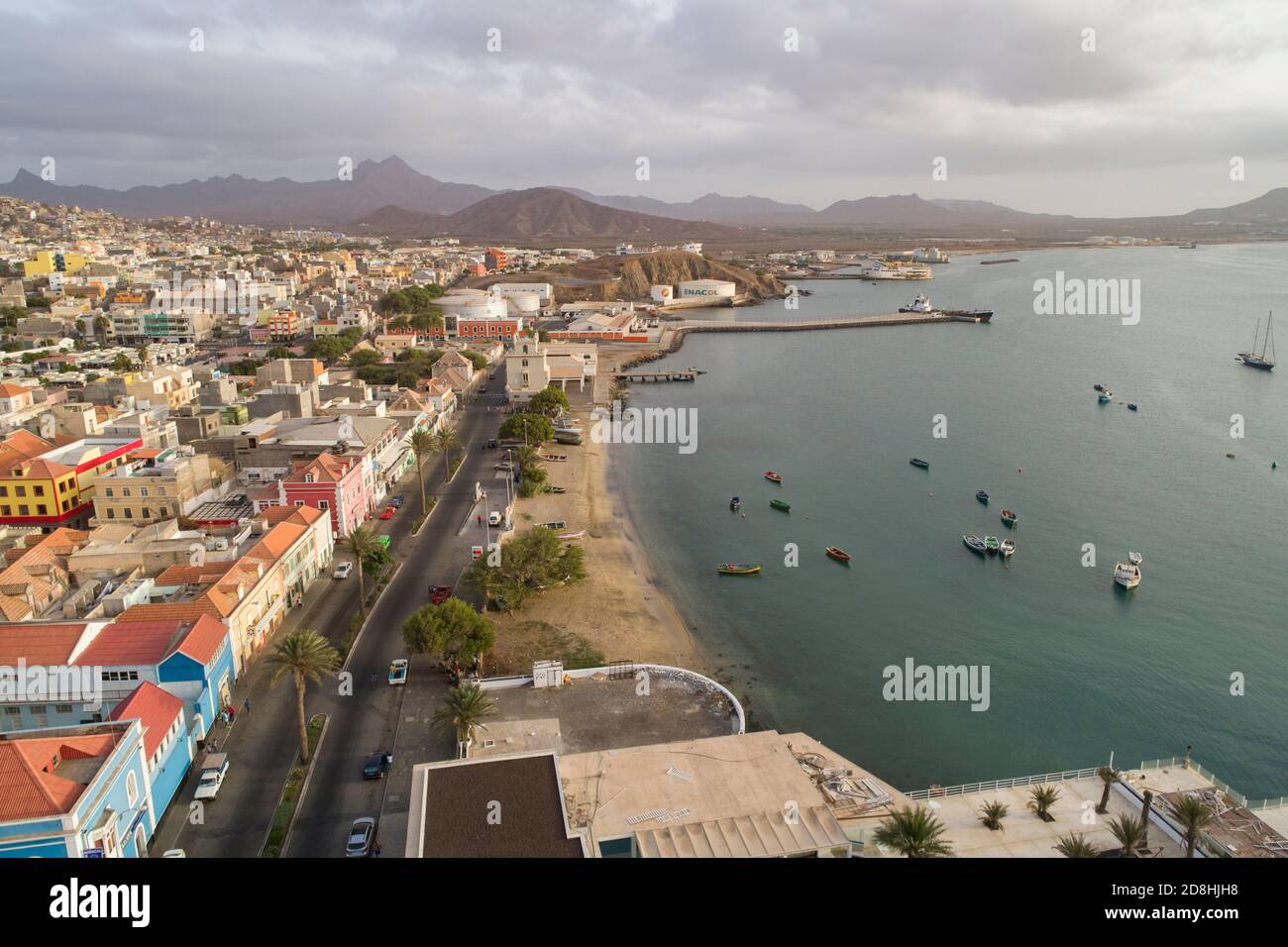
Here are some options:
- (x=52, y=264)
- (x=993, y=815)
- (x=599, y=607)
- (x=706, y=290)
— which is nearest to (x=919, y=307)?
(x=706, y=290)

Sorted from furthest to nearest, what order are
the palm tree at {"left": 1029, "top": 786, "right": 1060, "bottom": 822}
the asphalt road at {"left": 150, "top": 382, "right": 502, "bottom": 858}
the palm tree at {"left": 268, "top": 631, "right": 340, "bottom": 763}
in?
1. the palm tree at {"left": 268, "top": 631, "right": 340, "bottom": 763}
2. the asphalt road at {"left": 150, "top": 382, "right": 502, "bottom": 858}
3. the palm tree at {"left": 1029, "top": 786, "right": 1060, "bottom": 822}

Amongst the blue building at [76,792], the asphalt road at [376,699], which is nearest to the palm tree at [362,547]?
the asphalt road at [376,699]

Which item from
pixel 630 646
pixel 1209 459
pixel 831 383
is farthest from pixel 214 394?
pixel 1209 459

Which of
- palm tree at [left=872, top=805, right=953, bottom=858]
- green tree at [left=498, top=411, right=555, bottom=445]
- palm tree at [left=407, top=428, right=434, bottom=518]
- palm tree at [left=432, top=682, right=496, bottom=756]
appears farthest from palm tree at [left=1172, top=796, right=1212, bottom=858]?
green tree at [left=498, top=411, right=555, bottom=445]

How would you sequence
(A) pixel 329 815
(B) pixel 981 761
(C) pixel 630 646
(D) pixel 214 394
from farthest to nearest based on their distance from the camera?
(D) pixel 214 394 → (C) pixel 630 646 → (B) pixel 981 761 → (A) pixel 329 815

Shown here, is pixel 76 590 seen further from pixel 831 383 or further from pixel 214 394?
pixel 831 383

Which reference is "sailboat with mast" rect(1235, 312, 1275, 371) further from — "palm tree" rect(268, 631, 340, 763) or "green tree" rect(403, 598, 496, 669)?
"palm tree" rect(268, 631, 340, 763)

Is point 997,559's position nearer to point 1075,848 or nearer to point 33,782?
point 1075,848
